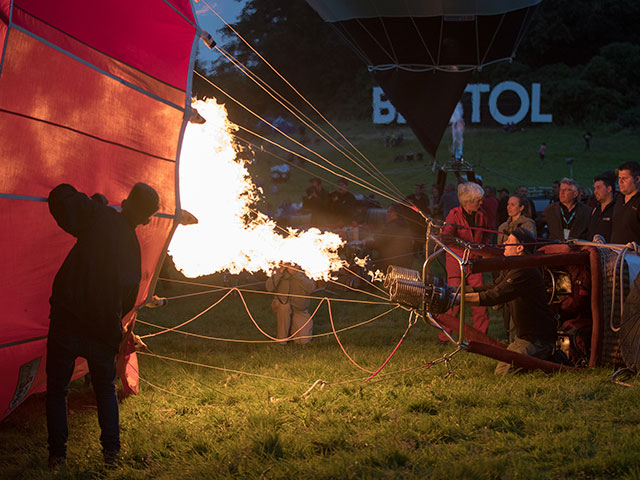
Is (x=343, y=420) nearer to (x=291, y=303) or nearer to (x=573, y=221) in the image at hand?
(x=291, y=303)

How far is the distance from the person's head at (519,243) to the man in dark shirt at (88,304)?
3053 millimetres

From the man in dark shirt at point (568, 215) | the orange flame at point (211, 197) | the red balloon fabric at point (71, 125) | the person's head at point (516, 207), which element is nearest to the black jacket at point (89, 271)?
the red balloon fabric at point (71, 125)

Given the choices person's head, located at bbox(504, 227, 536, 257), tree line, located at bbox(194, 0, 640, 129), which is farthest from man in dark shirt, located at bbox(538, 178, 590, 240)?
tree line, located at bbox(194, 0, 640, 129)

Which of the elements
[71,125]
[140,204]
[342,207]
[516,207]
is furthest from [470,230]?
[342,207]

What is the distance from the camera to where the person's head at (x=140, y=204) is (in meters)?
4.22

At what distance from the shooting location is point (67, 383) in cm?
415

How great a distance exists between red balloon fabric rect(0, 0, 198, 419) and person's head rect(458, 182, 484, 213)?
3.03 meters

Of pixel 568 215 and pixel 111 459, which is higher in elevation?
pixel 568 215

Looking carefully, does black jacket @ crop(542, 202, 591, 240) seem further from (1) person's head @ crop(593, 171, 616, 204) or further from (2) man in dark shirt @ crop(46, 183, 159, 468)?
(2) man in dark shirt @ crop(46, 183, 159, 468)

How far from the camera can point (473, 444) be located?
4.13 metres

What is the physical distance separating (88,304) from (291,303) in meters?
3.96

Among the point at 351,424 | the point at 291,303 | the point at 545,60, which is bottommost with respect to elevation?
the point at 351,424

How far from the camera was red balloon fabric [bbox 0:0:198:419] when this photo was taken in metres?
4.43

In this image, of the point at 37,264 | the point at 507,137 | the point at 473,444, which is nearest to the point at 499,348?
→ the point at 473,444
